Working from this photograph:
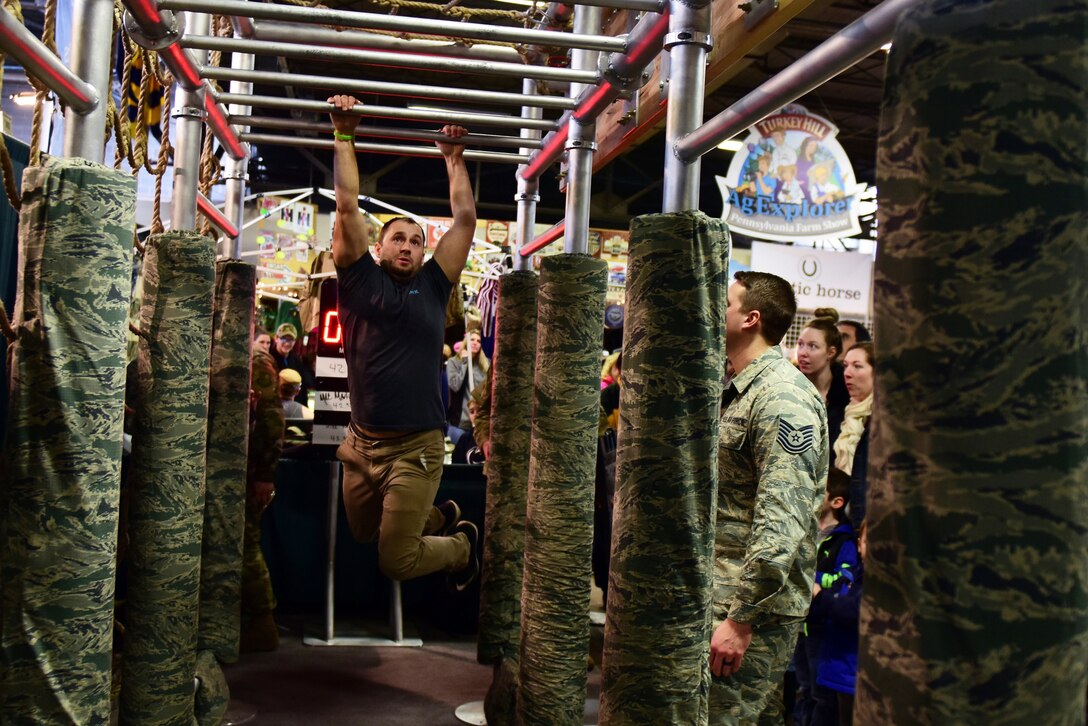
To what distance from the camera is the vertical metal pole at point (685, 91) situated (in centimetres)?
195

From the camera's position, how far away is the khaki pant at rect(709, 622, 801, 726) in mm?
2320

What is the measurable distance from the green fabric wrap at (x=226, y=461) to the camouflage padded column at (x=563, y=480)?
1.11 metres

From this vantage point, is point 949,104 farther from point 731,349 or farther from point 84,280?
point 731,349

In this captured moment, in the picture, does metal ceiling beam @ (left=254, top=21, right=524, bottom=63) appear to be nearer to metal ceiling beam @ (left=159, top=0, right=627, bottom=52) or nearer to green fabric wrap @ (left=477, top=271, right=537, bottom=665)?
metal ceiling beam @ (left=159, top=0, right=627, bottom=52)

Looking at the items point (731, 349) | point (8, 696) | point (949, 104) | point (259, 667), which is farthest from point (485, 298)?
point (949, 104)

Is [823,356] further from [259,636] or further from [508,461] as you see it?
[259,636]

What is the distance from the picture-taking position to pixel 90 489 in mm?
1785

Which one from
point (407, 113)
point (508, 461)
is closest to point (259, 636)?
point (508, 461)

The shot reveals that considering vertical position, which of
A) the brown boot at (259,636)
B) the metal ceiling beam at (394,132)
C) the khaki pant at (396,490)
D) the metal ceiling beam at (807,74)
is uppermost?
the metal ceiling beam at (394,132)

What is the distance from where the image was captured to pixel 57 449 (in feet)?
5.75

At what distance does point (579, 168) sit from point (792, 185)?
293cm

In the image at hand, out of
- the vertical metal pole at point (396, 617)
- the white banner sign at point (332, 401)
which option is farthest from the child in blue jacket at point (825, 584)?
the white banner sign at point (332, 401)

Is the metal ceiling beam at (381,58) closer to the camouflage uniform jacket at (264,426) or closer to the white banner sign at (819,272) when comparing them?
the camouflage uniform jacket at (264,426)

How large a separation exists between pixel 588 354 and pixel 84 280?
4.65ft
